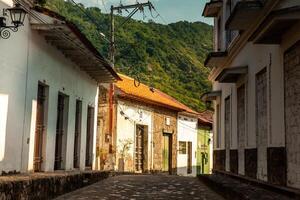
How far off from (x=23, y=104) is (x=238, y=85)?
6.35 meters

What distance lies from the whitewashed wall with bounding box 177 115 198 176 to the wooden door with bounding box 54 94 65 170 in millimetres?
19461

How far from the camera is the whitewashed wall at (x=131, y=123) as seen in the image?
27.0m

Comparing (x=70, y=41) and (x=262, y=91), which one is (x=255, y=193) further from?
(x=70, y=41)

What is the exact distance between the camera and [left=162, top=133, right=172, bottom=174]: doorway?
32.1 meters

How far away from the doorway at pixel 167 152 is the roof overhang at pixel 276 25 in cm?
2268

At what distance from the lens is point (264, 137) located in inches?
454

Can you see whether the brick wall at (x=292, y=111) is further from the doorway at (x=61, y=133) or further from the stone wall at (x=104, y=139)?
the stone wall at (x=104, y=139)

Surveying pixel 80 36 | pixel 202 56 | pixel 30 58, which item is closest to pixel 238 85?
pixel 80 36

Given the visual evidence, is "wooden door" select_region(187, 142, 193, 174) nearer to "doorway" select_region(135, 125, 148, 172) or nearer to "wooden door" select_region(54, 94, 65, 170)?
"doorway" select_region(135, 125, 148, 172)

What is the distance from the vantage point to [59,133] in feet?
48.4

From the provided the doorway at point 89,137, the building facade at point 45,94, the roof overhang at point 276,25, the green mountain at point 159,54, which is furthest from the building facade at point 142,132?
the roof overhang at point 276,25

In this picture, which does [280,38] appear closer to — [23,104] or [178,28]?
[23,104]

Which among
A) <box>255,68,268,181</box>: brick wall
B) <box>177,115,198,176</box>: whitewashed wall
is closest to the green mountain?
<box>177,115,198,176</box>: whitewashed wall

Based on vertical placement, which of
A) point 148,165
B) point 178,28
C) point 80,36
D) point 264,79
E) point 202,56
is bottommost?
point 148,165
